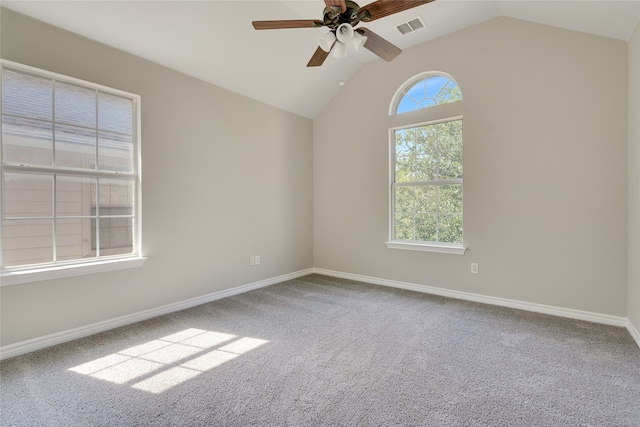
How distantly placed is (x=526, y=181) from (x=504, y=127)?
642 mm

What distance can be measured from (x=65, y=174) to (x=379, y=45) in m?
2.82

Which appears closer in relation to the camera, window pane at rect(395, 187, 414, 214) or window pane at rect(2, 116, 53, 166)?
window pane at rect(2, 116, 53, 166)

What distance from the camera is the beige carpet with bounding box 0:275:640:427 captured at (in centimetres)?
160

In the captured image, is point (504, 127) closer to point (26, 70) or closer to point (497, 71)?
point (497, 71)

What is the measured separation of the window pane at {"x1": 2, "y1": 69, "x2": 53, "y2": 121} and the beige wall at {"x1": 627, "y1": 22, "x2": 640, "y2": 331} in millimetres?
4796

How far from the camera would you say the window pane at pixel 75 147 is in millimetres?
2469

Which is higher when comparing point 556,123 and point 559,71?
point 559,71

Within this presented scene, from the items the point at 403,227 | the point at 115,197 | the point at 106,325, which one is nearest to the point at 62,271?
the point at 106,325

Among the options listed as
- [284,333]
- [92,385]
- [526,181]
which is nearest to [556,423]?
[284,333]

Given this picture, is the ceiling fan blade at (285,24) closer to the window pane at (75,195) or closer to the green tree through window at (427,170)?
the window pane at (75,195)

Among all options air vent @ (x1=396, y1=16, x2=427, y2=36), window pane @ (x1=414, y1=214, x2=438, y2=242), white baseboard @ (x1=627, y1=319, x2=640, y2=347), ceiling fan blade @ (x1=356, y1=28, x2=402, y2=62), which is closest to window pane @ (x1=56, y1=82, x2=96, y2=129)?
ceiling fan blade @ (x1=356, y1=28, x2=402, y2=62)

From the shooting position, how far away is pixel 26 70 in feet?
7.43

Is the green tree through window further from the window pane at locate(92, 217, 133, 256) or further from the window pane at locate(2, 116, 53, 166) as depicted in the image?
the window pane at locate(2, 116, 53, 166)

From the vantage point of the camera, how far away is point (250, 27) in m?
3.01
